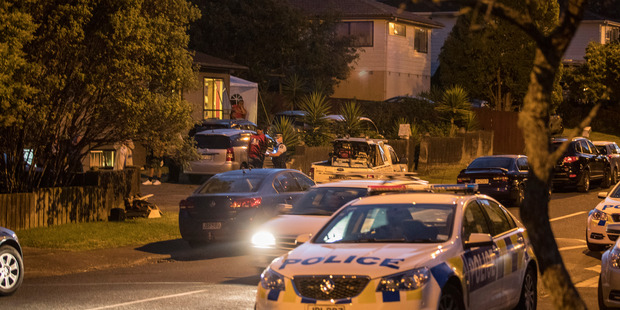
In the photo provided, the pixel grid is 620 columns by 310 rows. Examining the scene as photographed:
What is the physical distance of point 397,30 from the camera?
61.1 meters

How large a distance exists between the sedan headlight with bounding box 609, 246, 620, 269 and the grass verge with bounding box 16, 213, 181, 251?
9964 millimetres

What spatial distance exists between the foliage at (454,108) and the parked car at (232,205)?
2683 centimetres

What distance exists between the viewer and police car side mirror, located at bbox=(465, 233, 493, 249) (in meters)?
9.22

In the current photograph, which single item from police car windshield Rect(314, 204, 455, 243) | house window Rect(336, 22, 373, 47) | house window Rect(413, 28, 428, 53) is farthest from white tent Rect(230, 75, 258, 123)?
police car windshield Rect(314, 204, 455, 243)

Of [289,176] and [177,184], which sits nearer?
[289,176]

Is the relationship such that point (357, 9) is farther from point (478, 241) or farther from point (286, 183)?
point (478, 241)

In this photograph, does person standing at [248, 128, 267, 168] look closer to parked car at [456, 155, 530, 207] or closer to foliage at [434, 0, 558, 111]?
parked car at [456, 155, 530, 207]

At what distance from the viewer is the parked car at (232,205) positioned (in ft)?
57.8

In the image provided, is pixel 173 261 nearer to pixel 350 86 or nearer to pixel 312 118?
pixel 312 118

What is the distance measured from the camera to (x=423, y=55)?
63969mm

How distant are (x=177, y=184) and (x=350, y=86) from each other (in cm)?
3132

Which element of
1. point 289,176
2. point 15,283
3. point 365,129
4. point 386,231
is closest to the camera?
point 386,231

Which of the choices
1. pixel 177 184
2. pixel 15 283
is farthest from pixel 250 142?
pixel 15 283

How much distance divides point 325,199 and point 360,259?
6.95m
